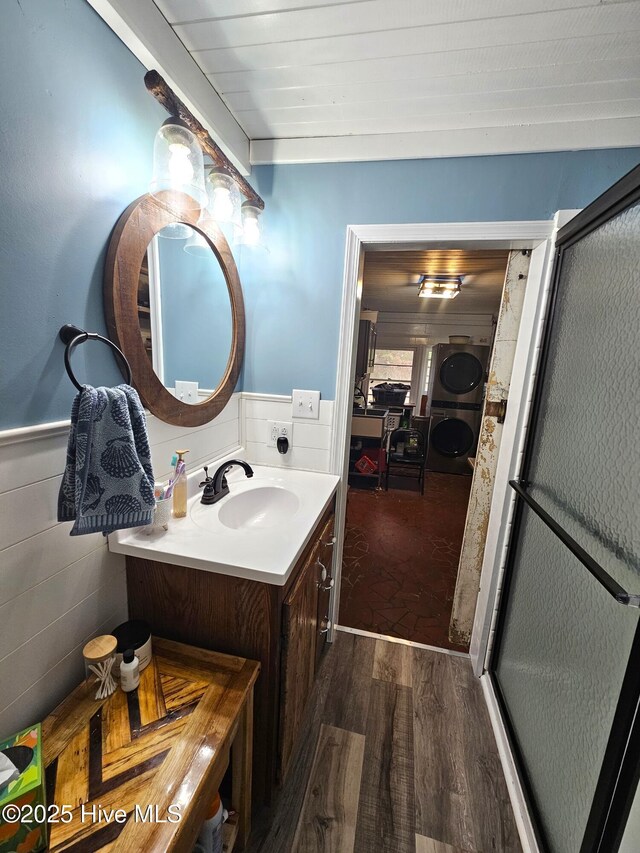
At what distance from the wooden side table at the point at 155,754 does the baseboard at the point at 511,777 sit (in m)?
0.85

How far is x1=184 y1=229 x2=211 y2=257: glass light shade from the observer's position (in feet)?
3.83

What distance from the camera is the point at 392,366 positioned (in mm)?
5598

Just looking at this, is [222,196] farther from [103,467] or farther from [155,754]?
[155,754]

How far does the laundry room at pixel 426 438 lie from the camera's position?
1.64 metres

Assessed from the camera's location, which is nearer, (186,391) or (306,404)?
(186,391)

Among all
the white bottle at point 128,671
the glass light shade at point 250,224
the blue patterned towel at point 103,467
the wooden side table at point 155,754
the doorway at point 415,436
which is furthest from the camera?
the doorway at point 415,436

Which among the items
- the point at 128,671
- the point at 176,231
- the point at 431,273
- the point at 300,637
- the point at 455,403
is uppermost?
the point at 431,273

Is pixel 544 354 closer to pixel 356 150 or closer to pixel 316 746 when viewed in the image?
pixel 356 150

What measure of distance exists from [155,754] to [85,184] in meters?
1.26

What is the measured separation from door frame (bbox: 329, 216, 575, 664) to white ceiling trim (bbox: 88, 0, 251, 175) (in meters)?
0.57

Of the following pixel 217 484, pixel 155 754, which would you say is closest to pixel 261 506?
pixel 217 484

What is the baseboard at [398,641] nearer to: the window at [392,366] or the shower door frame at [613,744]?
the shower door frame at [613,744]

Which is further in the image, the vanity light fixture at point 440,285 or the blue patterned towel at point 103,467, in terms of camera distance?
the vanity light fixture at point 440,285

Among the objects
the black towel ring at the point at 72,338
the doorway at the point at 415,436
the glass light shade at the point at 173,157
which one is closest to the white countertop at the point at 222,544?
the black towel ring at the point at 72,338
